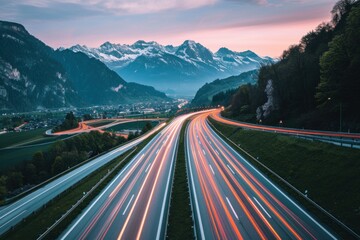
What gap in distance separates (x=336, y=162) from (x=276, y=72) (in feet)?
197

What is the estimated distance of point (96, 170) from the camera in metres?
58.5

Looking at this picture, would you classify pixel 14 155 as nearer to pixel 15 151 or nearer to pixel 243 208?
pixel 15 151

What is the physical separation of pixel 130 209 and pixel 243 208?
12.6 metres

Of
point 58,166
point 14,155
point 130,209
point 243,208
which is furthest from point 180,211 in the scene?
point 14,155

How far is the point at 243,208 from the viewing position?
96.5 feet

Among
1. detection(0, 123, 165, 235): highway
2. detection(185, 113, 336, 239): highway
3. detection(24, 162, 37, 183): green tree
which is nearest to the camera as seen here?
detection(185, 113, 336, 239): highway

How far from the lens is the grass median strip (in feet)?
83.2

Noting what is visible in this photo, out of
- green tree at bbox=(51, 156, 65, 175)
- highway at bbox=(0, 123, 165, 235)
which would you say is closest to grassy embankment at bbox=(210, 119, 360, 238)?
highway at bbox=(0, 123, 165, 235)

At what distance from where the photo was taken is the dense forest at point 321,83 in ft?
174

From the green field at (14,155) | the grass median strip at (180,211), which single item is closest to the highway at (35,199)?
the grass median strip at (180,211)

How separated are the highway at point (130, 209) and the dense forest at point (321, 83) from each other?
115 feet

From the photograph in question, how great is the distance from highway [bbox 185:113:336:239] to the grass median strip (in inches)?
30.2

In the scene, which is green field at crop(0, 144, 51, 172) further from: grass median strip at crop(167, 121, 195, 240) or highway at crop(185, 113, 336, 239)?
highway at crop(185, 113, 336, 239)

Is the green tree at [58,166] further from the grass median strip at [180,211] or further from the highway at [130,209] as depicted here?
the grass median strip at [180,211]
